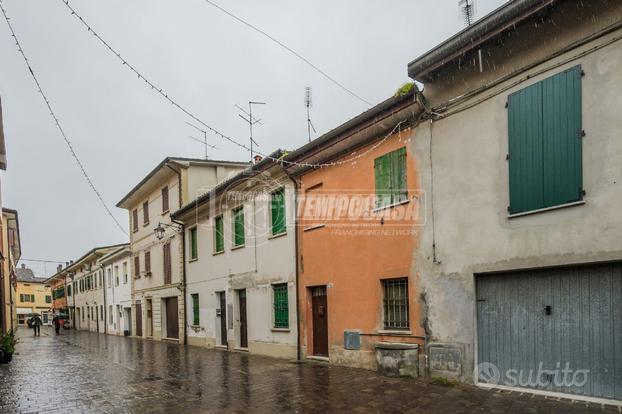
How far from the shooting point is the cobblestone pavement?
7156mm

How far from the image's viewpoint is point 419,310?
944 cm

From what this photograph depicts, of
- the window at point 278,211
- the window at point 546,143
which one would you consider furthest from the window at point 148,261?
the window at point 546,143

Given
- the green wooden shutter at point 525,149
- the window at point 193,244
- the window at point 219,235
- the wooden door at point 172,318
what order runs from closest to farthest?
the green wooden shutter at point 525,149 → the window at point 219,235 → the window at point 193,244 → the wooden door at point 172,318

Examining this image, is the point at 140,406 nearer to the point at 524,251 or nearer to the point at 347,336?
the point at 347,336

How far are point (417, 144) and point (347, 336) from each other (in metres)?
4.98

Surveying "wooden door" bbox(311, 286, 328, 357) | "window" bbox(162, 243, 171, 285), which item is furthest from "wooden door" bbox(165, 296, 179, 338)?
"wooden door" bbox(311, 286, 328, 357)

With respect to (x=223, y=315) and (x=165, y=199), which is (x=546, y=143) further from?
(x=165, y=199)

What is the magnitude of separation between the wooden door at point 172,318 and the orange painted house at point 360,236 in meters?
11.8

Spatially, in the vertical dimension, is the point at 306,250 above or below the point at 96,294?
above

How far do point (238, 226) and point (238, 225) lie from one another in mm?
41

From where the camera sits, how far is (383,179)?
10641mm

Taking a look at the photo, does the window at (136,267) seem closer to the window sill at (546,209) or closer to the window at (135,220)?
the window at (135,220)

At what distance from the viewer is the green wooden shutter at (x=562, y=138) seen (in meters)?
6.89

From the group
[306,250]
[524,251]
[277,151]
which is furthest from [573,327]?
[277,151]
